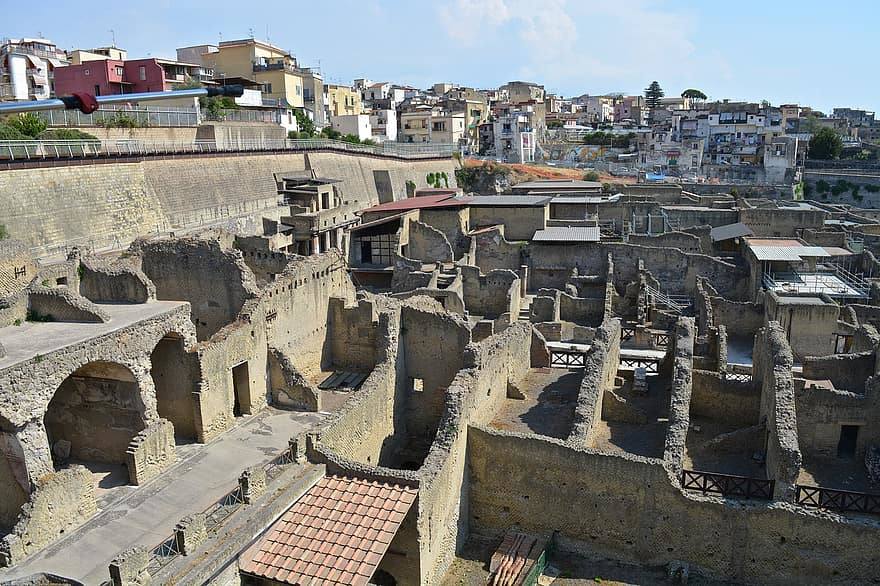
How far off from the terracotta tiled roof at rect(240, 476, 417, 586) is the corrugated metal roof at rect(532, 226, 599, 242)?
23.6 m

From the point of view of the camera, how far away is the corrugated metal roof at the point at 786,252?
29.2 meters

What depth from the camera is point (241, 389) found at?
56.2 feet

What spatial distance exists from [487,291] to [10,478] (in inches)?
735

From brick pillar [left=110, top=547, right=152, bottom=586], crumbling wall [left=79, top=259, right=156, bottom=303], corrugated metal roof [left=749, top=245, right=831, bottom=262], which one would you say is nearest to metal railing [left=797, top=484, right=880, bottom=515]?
brick pillar [left=110, top=547, right=152, bottom=586]

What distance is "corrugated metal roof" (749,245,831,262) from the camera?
2919cm

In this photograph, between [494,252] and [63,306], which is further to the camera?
[494,252]

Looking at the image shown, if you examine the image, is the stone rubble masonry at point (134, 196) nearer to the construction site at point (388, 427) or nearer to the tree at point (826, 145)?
the construction site at point (388, 427)

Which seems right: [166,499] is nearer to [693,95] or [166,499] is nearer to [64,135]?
[64,135]

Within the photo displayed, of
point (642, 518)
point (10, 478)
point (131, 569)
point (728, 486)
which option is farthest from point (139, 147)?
point (728, 486)

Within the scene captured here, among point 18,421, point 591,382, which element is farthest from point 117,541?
point 591,382

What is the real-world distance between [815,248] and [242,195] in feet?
93.7

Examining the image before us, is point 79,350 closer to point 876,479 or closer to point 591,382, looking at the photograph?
point 591,382

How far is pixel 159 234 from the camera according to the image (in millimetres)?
29391

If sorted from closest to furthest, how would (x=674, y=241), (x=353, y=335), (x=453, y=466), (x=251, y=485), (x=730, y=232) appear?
(x=251, y=485), (x=453, y=466), (x=353, y=335), (x=674, y=241), (x=730, y=232)
